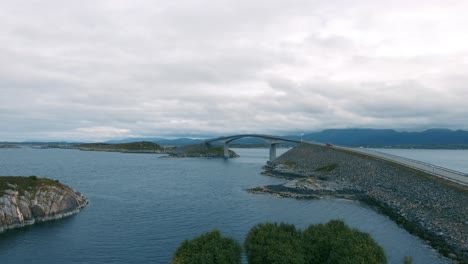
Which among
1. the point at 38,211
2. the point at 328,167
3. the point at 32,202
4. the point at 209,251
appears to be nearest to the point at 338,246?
the point at 209,251

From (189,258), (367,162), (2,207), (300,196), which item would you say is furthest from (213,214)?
(367,162)

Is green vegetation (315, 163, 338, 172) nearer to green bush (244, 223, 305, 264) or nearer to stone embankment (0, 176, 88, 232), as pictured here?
stone embankment (0, 176, 88, 232)

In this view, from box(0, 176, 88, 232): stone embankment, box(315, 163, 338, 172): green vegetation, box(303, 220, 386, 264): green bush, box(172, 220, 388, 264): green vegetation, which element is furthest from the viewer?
box(315, 163, 338, 172): green vegetation

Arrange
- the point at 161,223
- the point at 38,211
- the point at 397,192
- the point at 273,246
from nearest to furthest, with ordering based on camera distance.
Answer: the point at 273,246
the point at 161,223
the point at 38,211
the point at 397,192

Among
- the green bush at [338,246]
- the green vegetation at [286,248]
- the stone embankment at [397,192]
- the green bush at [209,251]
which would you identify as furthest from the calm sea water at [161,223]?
the green bush at [338,246]

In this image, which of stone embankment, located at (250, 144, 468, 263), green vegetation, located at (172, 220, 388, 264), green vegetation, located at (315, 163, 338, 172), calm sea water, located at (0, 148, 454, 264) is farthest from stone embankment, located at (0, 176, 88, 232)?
green vegetation, located at (315, 163, 338, 172)

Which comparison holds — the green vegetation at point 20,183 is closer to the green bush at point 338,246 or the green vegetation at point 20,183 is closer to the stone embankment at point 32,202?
the stone embankment at point 32,202

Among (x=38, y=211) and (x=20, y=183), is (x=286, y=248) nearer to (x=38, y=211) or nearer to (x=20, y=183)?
(x=38, y=211)

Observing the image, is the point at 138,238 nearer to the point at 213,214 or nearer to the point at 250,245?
the point at 213,214
